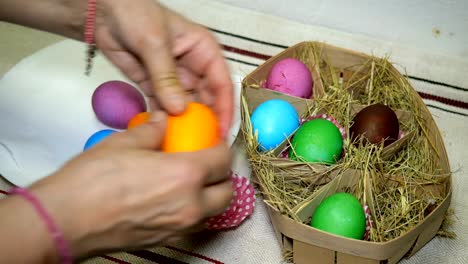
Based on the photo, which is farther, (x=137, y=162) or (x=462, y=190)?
(x=462, y=190)

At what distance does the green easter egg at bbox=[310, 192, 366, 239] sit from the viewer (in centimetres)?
85

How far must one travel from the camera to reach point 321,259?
889 millimetres

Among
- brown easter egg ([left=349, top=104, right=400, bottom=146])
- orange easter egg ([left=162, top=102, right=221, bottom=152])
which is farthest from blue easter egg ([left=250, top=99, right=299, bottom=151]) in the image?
orange easter egg ([left=162, top=102, right=221, bottom=152])

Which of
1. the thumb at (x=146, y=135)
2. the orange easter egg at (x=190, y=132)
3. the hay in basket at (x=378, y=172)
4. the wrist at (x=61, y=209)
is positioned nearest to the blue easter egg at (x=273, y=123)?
the hay in basket at (x=378, y=172)

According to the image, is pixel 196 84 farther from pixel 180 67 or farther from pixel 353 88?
pixel 353 88

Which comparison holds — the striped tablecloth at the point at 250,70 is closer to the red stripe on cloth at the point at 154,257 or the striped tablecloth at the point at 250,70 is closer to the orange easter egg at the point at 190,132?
the red stripe on cloth at the point at 154,257

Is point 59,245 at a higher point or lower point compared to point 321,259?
higher

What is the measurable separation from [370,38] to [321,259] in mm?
701

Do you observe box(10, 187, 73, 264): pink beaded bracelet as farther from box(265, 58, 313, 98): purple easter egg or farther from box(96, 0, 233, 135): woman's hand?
box(265, 58, 313, 98): purple easter egg

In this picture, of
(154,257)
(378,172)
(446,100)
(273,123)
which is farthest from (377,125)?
(154,257)

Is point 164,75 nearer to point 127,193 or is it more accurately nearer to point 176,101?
point 176,101

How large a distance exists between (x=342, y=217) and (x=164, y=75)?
37cm

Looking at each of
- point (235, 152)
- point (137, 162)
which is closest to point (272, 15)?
→ point (235, 152)

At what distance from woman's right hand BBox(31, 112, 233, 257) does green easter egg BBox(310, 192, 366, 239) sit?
0.31 metres
